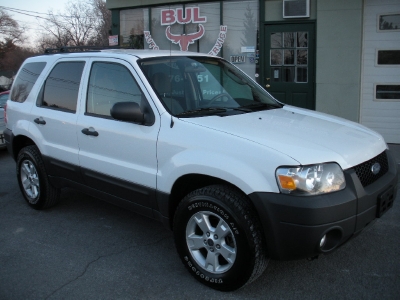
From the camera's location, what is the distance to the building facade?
29.0 ft

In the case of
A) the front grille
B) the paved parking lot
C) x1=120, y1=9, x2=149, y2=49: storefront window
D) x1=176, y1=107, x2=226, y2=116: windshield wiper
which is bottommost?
the paved parking lot

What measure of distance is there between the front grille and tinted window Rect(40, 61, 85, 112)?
9.34 ft

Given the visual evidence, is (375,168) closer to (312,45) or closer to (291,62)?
(312,45)

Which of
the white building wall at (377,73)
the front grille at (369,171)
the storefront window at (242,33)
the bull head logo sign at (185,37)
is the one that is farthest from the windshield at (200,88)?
the bull head logo sign at (185,37)

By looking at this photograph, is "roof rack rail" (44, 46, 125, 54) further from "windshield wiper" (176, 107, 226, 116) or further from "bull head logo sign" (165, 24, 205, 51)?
"bull head logo sign" (165, 24, 205, 51)

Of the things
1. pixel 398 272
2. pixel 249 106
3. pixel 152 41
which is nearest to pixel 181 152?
pixel 249 106

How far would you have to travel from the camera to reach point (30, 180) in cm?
543

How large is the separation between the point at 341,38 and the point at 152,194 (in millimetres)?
6726

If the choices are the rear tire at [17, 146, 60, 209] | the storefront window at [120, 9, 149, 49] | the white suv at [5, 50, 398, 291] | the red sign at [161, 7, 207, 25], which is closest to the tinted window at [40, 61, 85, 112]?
the white suv at [5, 50, 398, 291]

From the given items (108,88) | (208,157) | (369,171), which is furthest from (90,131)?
(369,171)

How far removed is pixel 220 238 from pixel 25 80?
3494 millimetres

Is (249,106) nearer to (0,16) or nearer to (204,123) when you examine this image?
(204,123)

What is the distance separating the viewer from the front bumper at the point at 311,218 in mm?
2941

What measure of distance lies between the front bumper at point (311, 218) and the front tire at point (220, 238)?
0.40 feet
